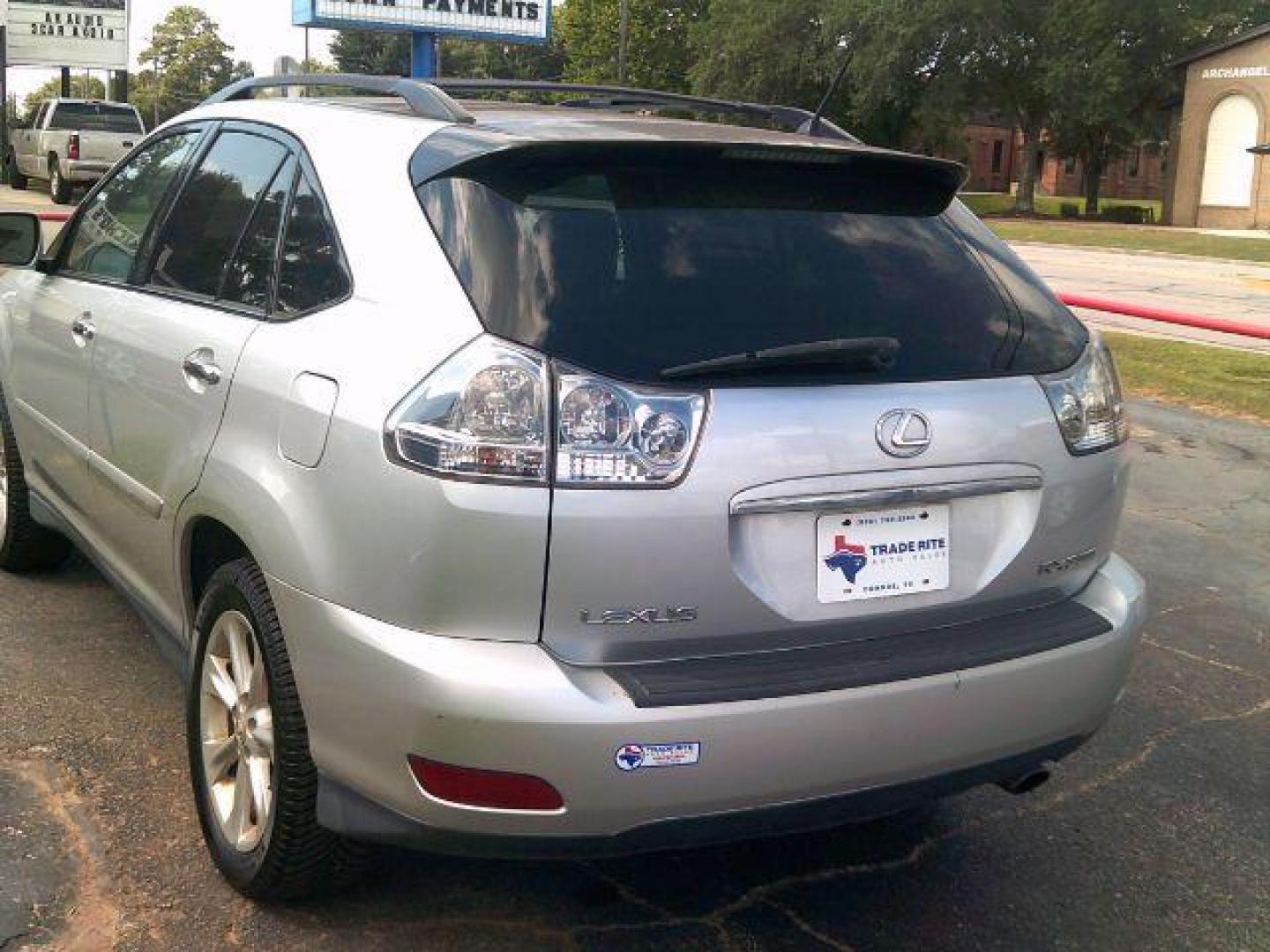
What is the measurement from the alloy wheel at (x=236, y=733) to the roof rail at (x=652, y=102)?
1594 millimetres

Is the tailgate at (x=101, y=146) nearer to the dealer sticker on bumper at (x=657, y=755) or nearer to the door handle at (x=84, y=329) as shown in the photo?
the door handle at (x=84, y=329)

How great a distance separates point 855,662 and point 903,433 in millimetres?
452

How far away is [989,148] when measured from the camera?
9681cm

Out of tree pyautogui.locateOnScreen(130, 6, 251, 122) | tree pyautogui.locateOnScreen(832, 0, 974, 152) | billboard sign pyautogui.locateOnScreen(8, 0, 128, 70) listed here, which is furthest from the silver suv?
tree pyautogui.locateOnScreen(130, 6, 251, 122)

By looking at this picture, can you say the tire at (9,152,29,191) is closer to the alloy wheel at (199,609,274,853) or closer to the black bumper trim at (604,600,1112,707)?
the alloy wheel at (199,609,274,853)

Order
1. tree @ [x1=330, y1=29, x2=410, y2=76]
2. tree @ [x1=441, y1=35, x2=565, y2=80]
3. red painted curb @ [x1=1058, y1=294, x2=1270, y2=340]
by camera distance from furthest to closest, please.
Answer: tree @ [x1=330, y1=29, x2=410, y2=76] < tree @ [x1=441, y1=35, x2=565, y2=80] < red painted curb @ [x1=1058, y1=294, x2=1270, y2=340]

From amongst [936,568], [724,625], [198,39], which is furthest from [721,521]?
[198,39]

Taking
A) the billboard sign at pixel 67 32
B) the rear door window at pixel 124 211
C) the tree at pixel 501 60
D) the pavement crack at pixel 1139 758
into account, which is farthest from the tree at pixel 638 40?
the pavement crack at pixel 1139 758

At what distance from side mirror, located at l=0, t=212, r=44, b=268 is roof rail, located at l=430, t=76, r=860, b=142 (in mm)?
1657

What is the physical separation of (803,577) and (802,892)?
3.14 ft

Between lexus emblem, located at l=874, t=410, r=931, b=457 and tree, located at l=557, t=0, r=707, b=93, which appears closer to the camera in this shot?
lexus emblem, located at l=874, t=410, r=931, b=457

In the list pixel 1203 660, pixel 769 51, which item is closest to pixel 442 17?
pixel 1203 660

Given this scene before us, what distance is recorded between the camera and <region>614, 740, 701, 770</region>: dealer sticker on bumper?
2.28 m

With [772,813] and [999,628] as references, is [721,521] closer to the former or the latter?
[772,813]
